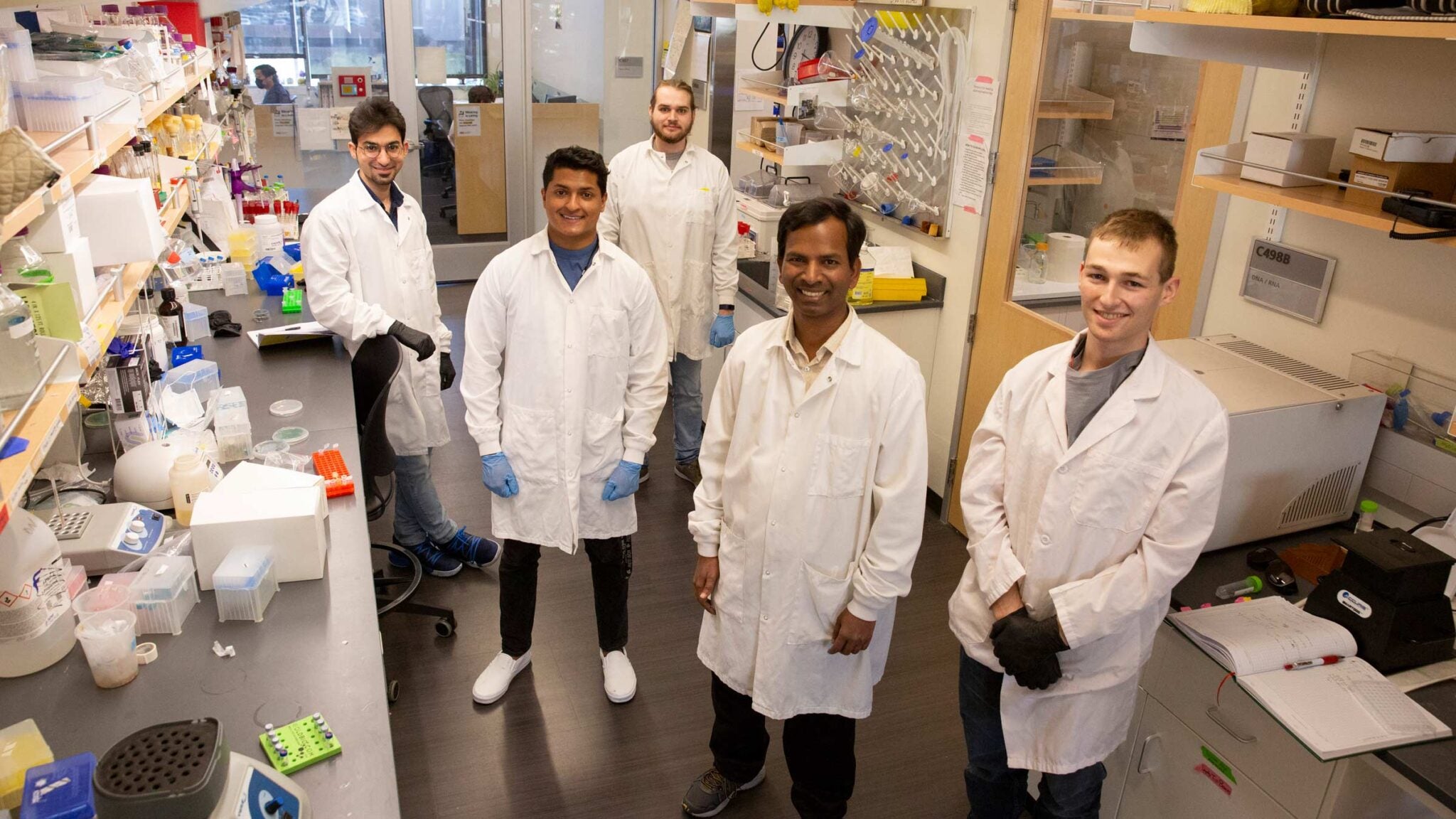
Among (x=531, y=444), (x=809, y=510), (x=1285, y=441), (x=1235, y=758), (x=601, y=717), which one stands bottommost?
(x=601, y=717)

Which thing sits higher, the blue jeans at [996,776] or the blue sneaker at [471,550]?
the blue jeans at [996,776]

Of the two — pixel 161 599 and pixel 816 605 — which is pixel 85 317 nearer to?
pixel 161 599

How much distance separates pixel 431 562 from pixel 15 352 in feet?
6.80

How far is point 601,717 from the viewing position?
9.34 feet

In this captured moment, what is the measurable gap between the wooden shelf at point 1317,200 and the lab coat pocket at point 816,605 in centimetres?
124

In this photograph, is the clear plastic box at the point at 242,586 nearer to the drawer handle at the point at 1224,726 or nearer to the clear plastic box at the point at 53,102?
the clear plastic box at the point at 53,102

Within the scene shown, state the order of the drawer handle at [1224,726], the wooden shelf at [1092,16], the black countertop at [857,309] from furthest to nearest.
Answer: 1. the black countertop at [857,309]
2. the wooden shelf at [1092,16]
3. the drawer handle at [1224,726]

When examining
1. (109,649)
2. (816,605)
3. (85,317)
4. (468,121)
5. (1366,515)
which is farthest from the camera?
(468,121)

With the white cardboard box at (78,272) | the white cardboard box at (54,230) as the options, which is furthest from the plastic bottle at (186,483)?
the white cardboard box at (54,230)

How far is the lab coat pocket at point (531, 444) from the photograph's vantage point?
260cm

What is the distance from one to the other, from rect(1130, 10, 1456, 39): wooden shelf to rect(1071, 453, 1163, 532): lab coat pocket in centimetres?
89

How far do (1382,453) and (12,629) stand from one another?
9.65 ft

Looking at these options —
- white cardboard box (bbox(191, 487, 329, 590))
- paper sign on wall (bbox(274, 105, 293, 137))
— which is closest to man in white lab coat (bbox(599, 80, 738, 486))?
white cardboard box (bbox(191, 487, 329, 590))

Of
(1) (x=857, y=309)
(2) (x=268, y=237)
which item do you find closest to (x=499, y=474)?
(1) (x=857, y=309)
